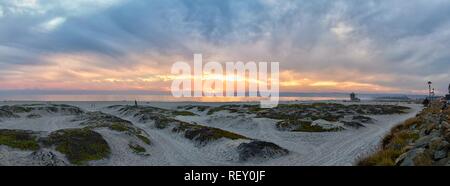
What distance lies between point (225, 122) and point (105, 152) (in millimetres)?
29422

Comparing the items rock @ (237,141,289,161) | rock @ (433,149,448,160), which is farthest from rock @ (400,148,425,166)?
rock @ (237,141,289,161)

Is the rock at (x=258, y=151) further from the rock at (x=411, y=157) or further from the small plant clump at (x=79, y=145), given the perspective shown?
the rock at (x=411, y=157)

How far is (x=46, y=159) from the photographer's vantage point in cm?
1998

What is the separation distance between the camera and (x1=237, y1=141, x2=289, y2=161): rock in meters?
24.0

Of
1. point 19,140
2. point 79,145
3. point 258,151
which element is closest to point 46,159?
point 79,145

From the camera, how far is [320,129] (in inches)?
1521

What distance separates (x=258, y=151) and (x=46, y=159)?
49.6 feet

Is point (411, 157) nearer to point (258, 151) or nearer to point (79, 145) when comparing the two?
point (258, 151)

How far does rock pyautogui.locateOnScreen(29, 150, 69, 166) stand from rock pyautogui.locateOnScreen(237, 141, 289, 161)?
12.8 metres
